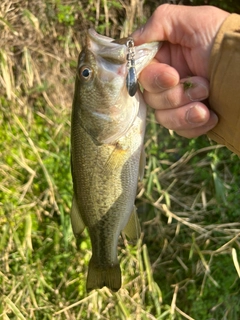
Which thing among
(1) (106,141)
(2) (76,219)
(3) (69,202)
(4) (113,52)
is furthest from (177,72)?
(3) (69,202)

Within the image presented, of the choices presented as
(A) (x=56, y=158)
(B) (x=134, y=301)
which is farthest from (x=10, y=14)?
(B) (x=134, y=301)

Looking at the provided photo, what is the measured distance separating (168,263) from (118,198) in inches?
69.5

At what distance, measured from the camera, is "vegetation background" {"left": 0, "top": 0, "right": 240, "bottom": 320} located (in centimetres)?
296

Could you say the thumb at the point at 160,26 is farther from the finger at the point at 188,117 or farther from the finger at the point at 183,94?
the finger at the point at 188,117

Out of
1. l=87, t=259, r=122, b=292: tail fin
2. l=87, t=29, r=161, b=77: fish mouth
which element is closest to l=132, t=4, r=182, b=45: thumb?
l=87, t=29, r=161, b=77: fish mouth

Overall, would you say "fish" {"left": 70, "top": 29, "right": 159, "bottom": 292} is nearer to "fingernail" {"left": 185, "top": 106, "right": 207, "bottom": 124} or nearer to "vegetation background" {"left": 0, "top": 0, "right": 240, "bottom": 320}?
"fingernail" {"left": 185, "top": 106, "right": 207, "bottom": 124}

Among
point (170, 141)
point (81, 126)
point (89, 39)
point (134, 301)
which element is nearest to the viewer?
point (89, 39)

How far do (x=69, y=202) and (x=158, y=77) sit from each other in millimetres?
1721

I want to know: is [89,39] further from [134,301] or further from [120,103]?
[134,301]

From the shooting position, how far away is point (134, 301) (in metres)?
2.95

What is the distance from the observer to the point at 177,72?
67.9 inches

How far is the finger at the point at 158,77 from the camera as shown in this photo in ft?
5.43

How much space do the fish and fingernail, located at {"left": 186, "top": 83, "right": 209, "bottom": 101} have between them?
22cm

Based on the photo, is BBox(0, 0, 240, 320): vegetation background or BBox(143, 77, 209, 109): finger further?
BBox(0, 0, 240, 320): vegetation background
